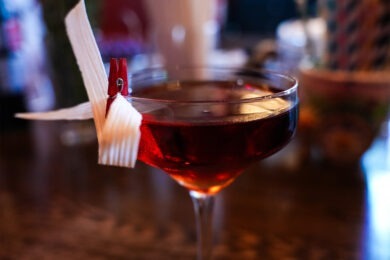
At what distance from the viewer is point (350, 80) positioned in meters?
1.03

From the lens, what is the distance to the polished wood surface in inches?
32.7

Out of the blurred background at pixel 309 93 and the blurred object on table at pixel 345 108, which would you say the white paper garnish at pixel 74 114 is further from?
the blurred object on table at pixel 345 108

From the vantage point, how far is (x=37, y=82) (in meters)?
1.64

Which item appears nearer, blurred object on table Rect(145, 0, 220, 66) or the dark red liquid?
the dark red liquid

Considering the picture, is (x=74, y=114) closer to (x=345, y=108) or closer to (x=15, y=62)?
(x=345, y=108)

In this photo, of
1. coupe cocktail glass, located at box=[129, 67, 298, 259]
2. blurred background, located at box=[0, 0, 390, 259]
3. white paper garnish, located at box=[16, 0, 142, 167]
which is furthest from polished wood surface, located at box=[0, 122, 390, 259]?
white paper garnish, located at box=[16, 0, 142, 167]

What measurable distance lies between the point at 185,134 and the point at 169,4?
92cm

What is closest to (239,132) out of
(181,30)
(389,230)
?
(389,230)

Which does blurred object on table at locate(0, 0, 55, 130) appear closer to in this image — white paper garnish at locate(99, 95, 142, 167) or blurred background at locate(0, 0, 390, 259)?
blurred background at locate(0, 0, 390, 259)

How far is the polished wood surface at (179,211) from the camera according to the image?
831 mm

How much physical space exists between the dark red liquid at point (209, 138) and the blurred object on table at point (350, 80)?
454 mm

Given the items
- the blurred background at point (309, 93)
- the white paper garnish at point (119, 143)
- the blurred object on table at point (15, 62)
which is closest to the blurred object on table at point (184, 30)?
the blurred background at point (309, 93)

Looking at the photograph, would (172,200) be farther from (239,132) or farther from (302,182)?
(239,132)

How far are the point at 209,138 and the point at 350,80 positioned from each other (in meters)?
0.56
